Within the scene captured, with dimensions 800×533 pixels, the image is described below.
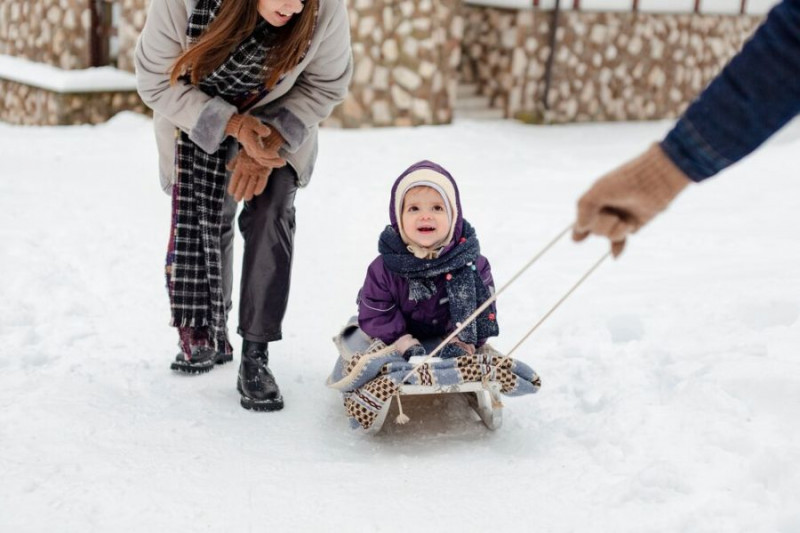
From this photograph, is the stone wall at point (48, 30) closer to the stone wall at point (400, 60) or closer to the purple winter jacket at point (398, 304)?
the stone wall at point (400, 60)

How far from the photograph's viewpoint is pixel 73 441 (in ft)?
9.21

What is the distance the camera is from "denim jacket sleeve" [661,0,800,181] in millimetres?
1343

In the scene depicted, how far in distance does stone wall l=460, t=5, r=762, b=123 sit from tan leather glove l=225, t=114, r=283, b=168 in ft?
19.6

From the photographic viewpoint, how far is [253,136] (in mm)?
2984

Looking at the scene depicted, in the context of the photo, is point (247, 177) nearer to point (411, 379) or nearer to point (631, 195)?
point (411, 379)

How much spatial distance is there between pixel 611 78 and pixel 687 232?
176 inches

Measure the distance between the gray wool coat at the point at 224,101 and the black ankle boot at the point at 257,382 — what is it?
0.59 m

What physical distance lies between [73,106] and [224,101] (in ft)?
19.4

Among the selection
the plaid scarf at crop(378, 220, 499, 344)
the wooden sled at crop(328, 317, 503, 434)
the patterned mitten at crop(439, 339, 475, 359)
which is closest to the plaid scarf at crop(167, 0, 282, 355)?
the wooden sled at crop(328, 317, 503, 434)

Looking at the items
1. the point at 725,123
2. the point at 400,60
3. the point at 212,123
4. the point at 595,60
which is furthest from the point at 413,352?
the point at 595,60

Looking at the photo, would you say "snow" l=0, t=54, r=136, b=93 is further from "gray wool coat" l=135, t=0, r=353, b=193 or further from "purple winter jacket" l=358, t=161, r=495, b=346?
"purple winter jacket" l=358, t=161, r=495, b=346

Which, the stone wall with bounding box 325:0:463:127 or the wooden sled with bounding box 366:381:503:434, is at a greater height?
the stone wall with bounding box 325:0:463:127

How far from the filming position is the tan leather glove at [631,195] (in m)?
1.51

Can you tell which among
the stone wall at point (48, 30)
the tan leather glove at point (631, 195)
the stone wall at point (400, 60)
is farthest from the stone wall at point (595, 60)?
the tan leather glove at point (631, 195)
